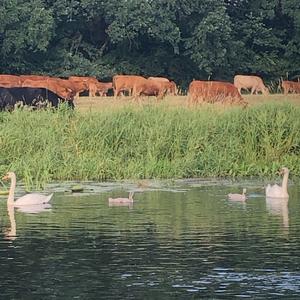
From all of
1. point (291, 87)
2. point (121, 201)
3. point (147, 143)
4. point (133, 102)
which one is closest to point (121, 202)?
point (121, 201)

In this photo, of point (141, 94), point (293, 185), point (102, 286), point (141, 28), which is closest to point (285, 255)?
point (102, 286)

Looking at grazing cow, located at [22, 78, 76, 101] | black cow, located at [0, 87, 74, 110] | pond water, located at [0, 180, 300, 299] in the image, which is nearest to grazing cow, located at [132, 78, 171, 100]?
grazing cow, located at [22, 78, 76, 101]

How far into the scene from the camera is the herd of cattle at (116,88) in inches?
1000

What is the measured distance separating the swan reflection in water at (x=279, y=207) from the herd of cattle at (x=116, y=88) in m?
9.87

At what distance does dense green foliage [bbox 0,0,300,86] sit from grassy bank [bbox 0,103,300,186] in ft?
57.1

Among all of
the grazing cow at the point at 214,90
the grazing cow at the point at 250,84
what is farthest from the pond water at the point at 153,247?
the grazing cow at the point at 250,84

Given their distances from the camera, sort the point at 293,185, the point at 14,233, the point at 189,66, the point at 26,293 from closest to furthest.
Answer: the point at 26,293 < the point at 14,233 < the point at 293,185 < the point at 189,66

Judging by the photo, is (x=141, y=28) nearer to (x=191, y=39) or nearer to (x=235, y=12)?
(x=191, y=39)

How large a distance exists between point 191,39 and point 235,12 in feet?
14.4

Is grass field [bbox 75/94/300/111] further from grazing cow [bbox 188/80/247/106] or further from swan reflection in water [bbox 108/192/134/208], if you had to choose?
Answer: swan reflection in water [bbox 108/192/134/208]

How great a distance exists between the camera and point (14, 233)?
1153 cm

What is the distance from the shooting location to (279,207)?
44.7 feet

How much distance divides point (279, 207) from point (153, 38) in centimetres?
2624

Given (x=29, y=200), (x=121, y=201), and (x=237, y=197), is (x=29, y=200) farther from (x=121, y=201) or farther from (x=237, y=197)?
(x=237, y=197)
